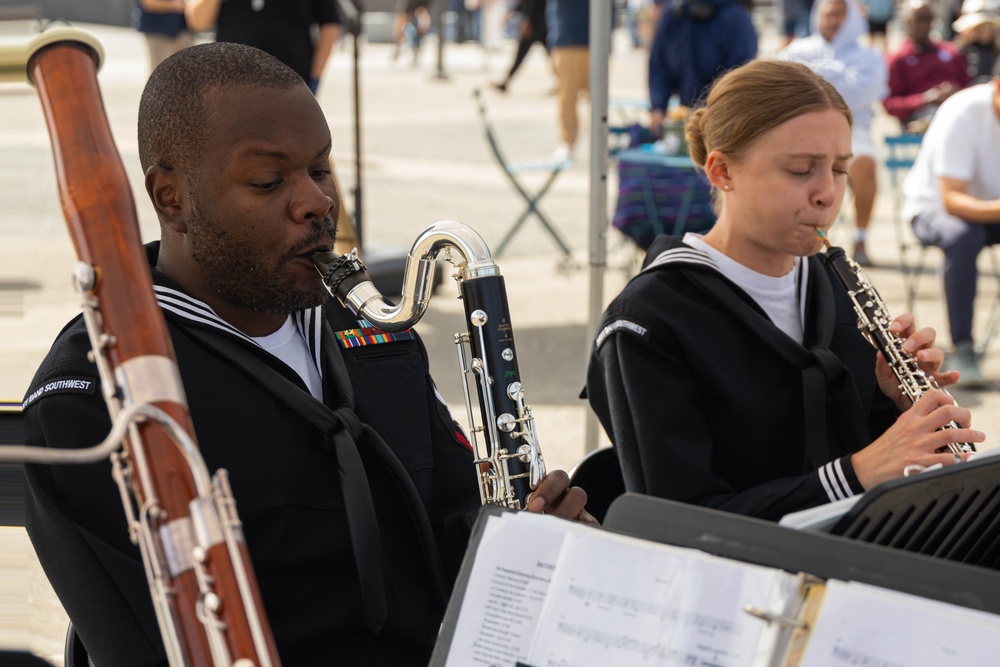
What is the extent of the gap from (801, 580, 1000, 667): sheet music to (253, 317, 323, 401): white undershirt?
0.98m

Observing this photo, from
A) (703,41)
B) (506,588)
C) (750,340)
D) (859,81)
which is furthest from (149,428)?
(859,81)

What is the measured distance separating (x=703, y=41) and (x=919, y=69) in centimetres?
276

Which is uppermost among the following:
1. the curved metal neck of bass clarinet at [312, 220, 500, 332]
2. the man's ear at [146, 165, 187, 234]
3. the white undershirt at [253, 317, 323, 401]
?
the man's ear at [146, 165, 187, 234]

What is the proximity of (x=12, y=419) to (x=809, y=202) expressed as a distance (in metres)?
1.41

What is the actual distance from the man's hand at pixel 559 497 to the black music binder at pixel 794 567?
0.48 metres

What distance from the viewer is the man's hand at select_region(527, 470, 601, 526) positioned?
1.63 metres

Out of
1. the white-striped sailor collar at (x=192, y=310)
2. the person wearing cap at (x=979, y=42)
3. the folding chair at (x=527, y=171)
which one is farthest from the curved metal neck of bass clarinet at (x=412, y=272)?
the person wearing cap at (x=979, y=42)

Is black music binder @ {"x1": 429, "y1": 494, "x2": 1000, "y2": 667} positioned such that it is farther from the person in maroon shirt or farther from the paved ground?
the person in maroon shirt

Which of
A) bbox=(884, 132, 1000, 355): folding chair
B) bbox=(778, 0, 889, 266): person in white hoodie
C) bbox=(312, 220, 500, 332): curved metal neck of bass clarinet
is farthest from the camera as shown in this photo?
bbox=(778, 0, 889, 266): person in white hoodie

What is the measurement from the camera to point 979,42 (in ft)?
27.9

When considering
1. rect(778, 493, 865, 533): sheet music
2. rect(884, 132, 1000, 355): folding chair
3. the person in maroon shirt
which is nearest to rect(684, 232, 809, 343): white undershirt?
rect(778, 493, 865, 533): sheet music

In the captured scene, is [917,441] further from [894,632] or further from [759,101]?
[894,632]

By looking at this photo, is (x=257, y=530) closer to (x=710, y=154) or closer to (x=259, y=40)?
(x=710, y=154)

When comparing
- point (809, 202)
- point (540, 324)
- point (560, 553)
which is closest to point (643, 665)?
point (560, 553)
